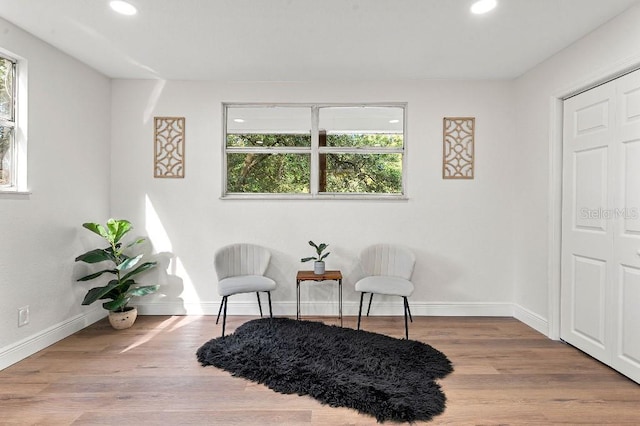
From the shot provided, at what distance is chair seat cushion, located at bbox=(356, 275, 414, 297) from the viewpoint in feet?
10.1

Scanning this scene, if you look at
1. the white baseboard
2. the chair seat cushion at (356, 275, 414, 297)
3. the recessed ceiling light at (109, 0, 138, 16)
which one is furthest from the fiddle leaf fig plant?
the chair seat cushion at (356, 275, 414, 297)

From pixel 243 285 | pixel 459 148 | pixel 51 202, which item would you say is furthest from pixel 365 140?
pixel 51 202

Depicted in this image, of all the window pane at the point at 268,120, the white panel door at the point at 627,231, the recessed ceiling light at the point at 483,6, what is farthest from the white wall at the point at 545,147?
the window pane at the point at 268,120

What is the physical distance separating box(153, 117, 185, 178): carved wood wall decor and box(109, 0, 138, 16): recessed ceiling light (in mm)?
1363

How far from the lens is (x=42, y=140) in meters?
2.88

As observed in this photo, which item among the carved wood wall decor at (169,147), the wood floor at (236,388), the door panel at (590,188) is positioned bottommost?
the wood floor at (236,388)

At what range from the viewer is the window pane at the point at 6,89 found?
2584 mm

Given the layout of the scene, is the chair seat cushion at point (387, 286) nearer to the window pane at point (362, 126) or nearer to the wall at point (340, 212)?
the wall at point (340, 212)

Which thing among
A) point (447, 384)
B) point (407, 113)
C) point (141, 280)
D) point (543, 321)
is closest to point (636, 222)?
point (543, 321)

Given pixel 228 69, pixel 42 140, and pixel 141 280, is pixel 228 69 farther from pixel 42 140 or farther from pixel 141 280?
pixel 141 280

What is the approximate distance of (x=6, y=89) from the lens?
262cm

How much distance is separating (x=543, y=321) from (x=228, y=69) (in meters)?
3.80

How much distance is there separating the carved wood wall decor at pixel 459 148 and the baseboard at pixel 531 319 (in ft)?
4.75

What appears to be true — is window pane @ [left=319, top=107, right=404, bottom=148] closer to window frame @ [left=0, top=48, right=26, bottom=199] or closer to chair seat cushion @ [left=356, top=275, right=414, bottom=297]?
chair seat cushion @ [left=356, top=275, right=414, bottom=297]
